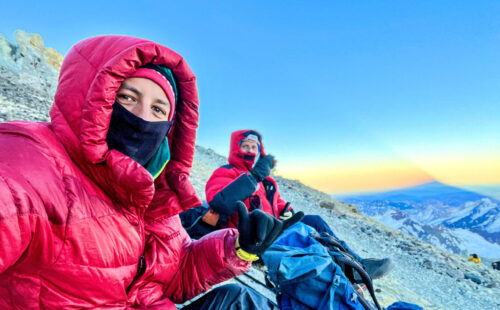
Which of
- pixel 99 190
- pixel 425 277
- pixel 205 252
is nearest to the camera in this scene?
pixel 99 190

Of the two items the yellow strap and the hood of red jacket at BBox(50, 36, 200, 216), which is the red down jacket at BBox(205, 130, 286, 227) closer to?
the yellow strap

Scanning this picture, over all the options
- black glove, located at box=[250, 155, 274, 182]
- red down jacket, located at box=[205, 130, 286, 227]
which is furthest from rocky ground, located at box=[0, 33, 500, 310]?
black glove, located at box=[250, 155, 274, 182]

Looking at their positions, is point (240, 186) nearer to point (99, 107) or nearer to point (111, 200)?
point (111, 200)

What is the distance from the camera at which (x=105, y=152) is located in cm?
148

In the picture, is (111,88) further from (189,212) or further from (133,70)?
(189,212)

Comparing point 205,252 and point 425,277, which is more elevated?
point 205,252

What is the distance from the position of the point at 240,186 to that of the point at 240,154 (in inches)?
46.0

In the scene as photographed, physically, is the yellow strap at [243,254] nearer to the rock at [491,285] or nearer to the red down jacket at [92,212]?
the red down jacket at [92,212]

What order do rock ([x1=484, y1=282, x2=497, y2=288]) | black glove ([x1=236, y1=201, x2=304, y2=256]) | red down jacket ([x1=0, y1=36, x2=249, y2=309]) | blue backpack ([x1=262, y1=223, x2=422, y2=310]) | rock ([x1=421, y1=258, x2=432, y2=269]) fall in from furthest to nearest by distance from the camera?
1. rock ([x1=421, y1=258, x2=432, y2=269])
2. rock ([x1=484, y1=282, x2=497, y2=288])
3. blue backpack ([x1=262, y1=223, x2=422, y2=310])
4. black glove ([x1=236, y1=201, x2=304, y2=256])
5. red down jacket ([x1=0, y1=36, x2=249, y2=309])

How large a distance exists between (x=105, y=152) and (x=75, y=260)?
569mm

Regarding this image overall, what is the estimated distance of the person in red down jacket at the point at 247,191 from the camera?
4.13 meters

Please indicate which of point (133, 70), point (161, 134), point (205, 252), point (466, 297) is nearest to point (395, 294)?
point (466, 297)

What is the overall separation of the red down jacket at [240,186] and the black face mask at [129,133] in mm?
2573

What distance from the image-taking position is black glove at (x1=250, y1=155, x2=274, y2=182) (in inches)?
197
